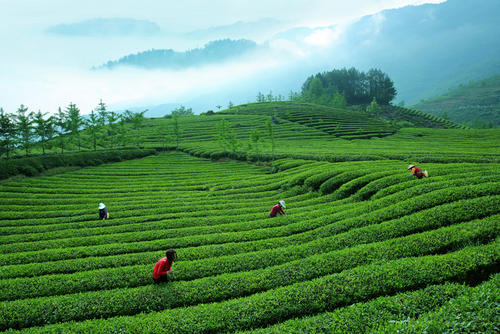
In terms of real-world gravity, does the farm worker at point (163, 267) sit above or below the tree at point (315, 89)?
below

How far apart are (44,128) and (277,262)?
58.8 metres

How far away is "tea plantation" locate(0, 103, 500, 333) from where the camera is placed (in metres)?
8.23

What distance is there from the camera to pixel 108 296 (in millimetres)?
10438

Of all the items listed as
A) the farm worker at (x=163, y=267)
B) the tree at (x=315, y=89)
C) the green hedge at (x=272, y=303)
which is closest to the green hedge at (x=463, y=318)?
the green hedge at (x=272, y=303)

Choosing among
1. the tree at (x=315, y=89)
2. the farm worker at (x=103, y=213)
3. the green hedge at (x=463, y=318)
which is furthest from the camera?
the tree at (x=315, y=89)

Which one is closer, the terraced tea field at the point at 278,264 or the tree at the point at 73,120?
the terraced tea field at the point at 278,264

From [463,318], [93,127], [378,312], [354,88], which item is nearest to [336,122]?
[93,127]

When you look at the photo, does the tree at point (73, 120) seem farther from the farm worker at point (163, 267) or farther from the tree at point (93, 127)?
the farm worker at point (163, 267)

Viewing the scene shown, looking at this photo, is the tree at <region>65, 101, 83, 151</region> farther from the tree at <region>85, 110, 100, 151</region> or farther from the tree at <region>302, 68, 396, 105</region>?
the tree at <region>302, 68, 396, 105</region>

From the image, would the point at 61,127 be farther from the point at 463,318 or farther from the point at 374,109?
the point at 374,109

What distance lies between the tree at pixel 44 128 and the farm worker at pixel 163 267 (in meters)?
51.4

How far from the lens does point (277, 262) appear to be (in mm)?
11922

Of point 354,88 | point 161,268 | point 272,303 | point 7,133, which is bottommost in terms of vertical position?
point 272,303

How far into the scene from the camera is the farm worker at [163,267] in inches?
431
